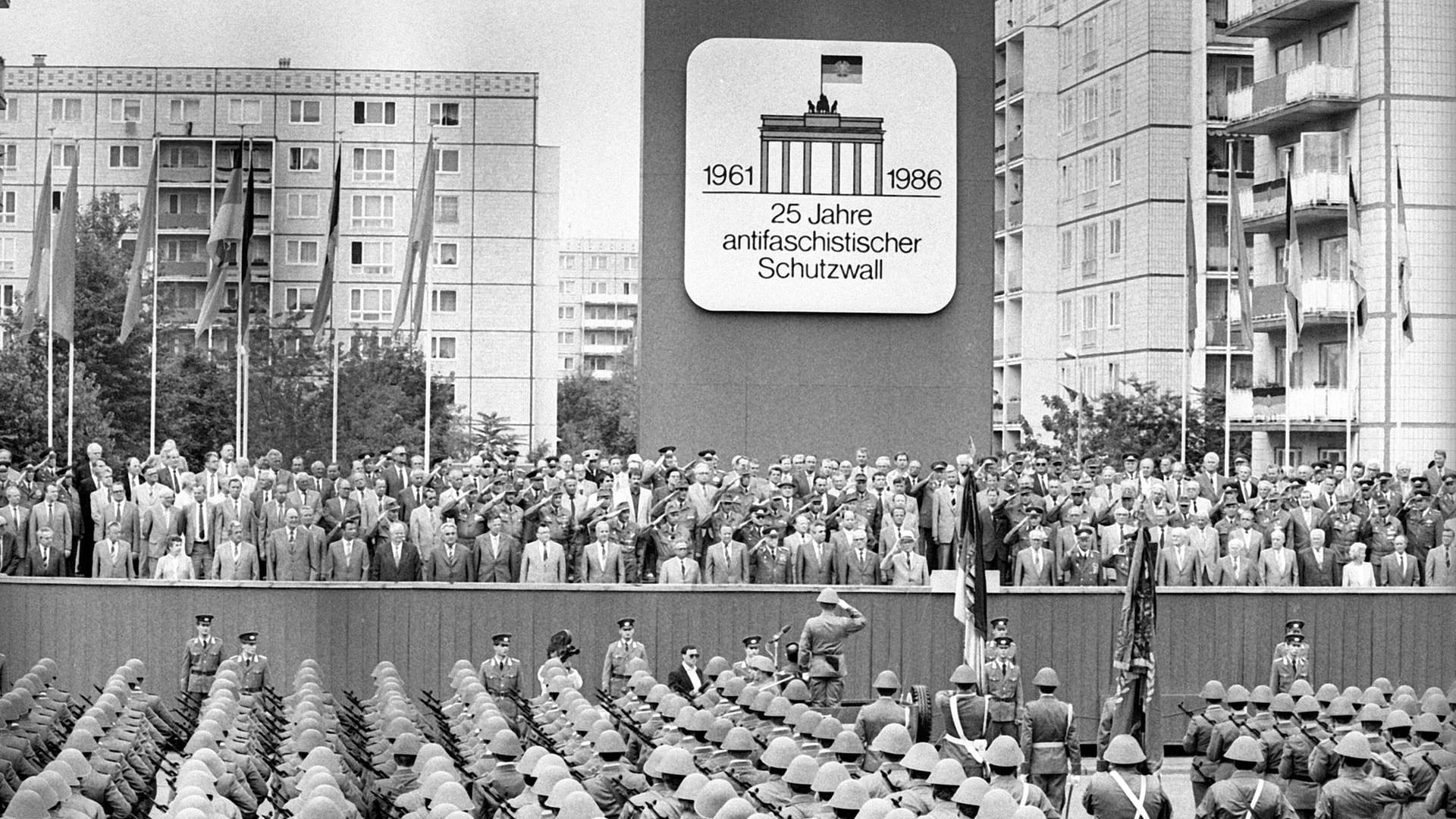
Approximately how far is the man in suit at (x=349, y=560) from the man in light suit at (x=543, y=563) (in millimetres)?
1755

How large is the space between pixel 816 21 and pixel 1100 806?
17.7m

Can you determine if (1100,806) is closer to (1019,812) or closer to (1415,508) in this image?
(1019,812)

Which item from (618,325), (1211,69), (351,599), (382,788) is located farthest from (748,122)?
(618,325)

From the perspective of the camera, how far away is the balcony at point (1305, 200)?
4344 cm

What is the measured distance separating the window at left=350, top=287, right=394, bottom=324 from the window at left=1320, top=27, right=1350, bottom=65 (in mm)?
40294

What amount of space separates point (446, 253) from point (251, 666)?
57.5m

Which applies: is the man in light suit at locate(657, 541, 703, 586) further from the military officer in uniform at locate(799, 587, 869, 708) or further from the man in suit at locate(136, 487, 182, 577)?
the man in suit at locate(136, 487, 182, 577)

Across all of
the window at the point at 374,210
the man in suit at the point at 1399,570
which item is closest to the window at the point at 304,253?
the window at the point at 374,210

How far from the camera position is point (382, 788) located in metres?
15.6

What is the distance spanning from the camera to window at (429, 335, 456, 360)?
76.3 m

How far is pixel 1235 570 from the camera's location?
24156 mm

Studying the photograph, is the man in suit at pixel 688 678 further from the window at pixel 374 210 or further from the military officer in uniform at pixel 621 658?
the window at pixel 374 210

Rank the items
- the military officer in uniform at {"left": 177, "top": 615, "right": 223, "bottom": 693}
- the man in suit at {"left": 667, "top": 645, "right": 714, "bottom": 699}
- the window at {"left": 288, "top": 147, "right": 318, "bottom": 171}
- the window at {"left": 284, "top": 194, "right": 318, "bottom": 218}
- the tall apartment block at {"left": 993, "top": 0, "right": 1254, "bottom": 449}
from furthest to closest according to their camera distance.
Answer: the window at {"left": 284, "top": 194, "right": 318, "bottom": 218}
the window at {"left": 288, "top": 147, "right": 318, "bottom": 171}
the tall apartment block at {"left": 993, "top": 0, "right": 1254, "bottom": 449}
the military officer in uniform at {"left": 177, "top": 615, "right": 223, "bottom": 693}
the man in suit at {"left": 667, "top": 645, "right": 714, "bottom": 699}

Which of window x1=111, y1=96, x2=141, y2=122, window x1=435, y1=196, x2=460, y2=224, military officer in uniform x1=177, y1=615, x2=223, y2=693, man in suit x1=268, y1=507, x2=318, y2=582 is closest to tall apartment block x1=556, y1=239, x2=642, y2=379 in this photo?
window x1=435, y1=196, x2=460, y2=224
